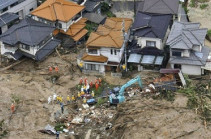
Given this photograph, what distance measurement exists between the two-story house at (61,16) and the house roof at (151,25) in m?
8.08

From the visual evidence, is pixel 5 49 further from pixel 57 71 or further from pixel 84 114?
pixel 84 114

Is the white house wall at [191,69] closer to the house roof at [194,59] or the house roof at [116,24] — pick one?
the house roof at [194,59]

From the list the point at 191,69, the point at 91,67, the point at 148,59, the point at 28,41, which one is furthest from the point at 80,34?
the point at 191,69

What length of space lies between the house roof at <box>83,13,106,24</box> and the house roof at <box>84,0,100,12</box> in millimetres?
963

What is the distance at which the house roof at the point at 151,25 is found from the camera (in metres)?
46.8

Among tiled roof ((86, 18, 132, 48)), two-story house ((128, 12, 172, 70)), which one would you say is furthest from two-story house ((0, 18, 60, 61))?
two-story house ((128, 12, 172, 70))

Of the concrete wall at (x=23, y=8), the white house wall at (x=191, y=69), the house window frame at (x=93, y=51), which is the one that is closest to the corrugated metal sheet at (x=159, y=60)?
the white house wall at (x=191, y=69)

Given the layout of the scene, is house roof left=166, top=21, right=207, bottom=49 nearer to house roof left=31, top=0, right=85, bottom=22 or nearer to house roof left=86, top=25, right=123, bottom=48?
house roof left=86, top=25, right=123, bottom=48

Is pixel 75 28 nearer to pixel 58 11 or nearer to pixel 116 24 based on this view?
pixel 58 11

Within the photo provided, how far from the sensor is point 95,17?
56125 mm

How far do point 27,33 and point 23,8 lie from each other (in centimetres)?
872

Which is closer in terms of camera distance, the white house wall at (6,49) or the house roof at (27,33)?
the house roof at (27,33)

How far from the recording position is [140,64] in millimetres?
47188

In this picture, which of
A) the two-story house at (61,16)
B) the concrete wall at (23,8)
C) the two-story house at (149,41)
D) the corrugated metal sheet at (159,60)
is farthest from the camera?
the concrete wall at (23,8)
